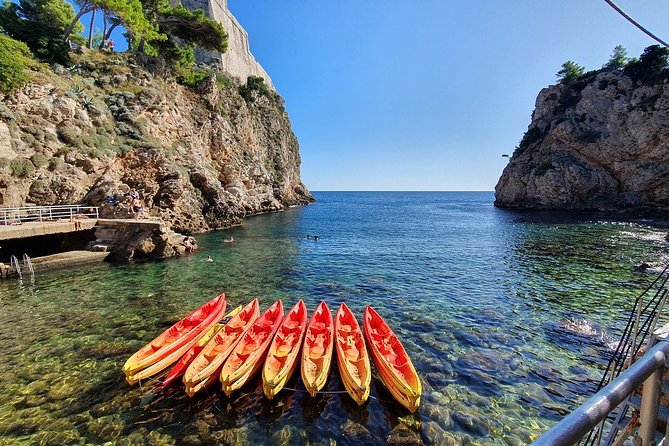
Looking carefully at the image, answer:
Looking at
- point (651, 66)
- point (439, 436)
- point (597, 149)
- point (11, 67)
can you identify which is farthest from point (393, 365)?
point (651, 66)

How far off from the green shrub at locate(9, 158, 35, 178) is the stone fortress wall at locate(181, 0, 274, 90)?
44167 millimetres

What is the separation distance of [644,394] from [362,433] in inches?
255

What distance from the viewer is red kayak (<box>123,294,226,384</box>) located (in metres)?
8.52

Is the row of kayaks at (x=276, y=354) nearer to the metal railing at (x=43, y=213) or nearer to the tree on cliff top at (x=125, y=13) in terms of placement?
the metal railing at (x=43, y=213)

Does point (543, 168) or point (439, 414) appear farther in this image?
point (543, 168)

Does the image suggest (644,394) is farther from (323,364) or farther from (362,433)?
(323,364)

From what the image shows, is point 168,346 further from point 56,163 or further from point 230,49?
point 230,49

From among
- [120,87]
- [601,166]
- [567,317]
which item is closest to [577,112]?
[601,166]

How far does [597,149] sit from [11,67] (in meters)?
75.5

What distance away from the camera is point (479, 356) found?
1046cm

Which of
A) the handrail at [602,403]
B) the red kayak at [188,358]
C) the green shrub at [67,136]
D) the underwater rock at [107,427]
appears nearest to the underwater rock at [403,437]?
the red kayak at [188,358]

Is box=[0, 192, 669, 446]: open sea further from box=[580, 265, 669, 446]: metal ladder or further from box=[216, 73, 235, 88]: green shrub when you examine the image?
box=[216, 73, 235, 88]: green shrub

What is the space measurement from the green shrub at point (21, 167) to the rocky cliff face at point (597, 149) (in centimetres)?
7078

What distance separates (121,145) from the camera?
2962 centimetres
